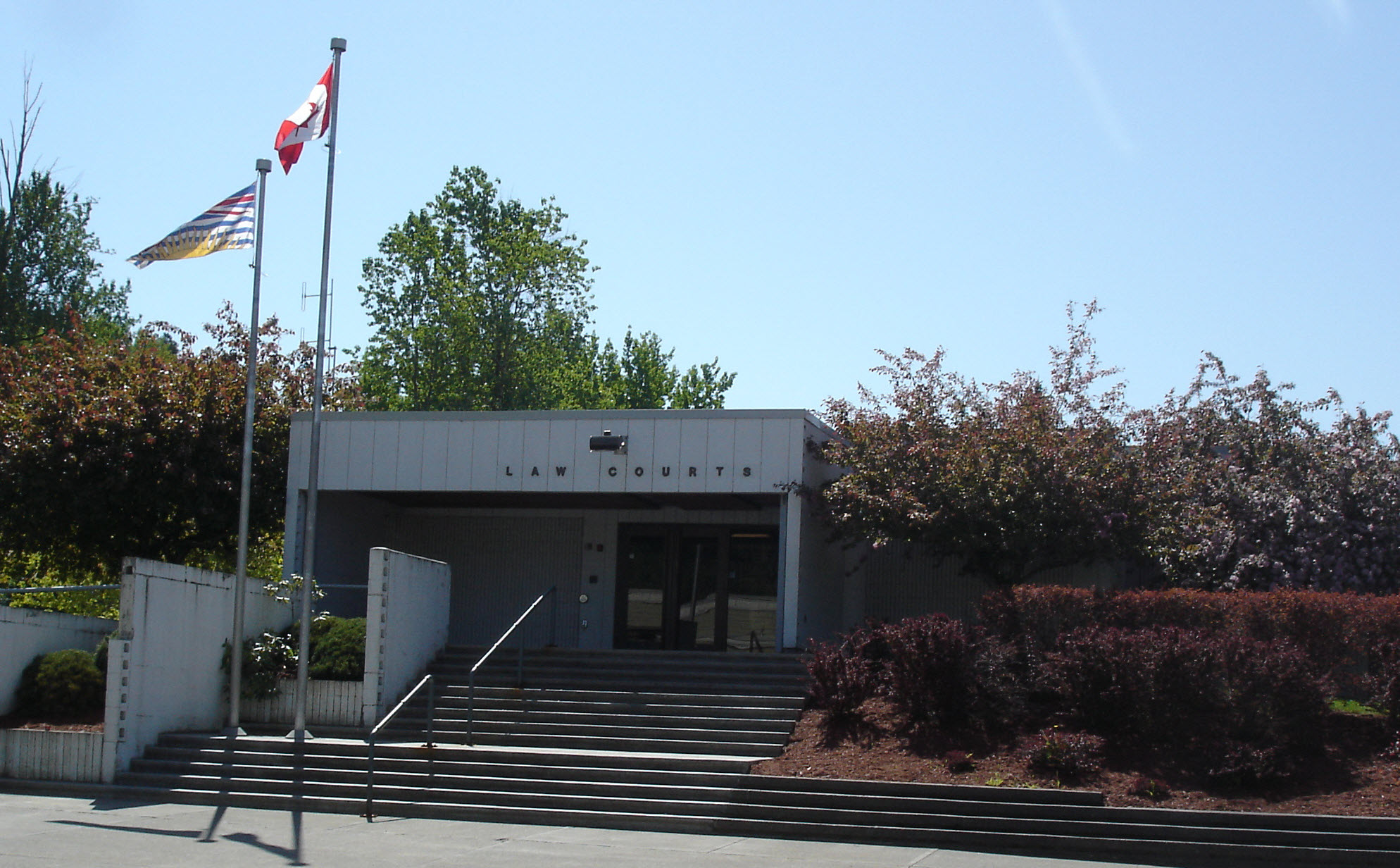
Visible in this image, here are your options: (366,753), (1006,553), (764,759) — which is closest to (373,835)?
(366,753)

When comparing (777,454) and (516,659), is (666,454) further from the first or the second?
(516,659)

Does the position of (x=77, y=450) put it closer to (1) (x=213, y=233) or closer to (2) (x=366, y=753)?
(1) (x=213, y=233)

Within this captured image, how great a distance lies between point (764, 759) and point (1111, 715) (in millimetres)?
3905

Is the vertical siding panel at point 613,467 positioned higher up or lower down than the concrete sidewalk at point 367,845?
higher up

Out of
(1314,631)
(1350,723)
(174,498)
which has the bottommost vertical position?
(1350,723)

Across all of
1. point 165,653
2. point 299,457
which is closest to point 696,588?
point 299,457

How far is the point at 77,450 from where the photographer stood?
68.4ft

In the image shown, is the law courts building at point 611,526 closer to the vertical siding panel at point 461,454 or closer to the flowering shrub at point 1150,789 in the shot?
the vertical siding panel at point 461,454

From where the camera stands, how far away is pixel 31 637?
16.7 meters

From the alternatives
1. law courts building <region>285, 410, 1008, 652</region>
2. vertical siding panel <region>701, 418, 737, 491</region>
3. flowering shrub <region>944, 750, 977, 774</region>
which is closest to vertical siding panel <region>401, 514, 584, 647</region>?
law courts building <region>285, 410, 1008, 652</region>

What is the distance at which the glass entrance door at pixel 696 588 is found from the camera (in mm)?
21891

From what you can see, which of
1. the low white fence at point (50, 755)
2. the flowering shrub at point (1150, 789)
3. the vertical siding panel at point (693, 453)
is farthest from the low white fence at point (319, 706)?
the flowering shrub at point (1150, 789)

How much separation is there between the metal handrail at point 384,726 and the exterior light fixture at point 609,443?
417 cm

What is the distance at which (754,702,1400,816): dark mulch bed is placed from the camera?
12703 millimetres
